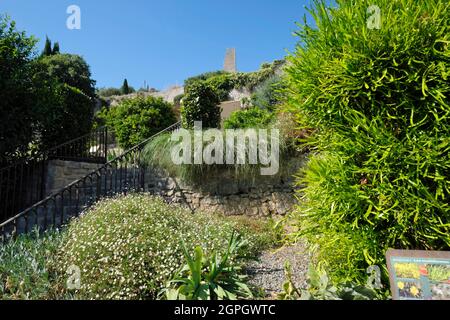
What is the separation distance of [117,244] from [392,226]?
9.69ft

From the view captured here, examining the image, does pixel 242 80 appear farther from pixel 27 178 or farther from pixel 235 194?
pixel 27 178

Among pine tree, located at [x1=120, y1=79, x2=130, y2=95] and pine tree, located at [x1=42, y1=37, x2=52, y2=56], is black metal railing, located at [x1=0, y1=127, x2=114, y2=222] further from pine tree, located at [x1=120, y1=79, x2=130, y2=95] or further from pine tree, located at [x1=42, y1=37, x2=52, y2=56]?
pine tree, located at [x1=120, y1=79, x2=130, y2=95]

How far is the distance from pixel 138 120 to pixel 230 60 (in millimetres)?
25896

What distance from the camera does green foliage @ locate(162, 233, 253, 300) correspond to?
2853 mm

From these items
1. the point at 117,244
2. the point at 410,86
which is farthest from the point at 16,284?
the point at 410,86

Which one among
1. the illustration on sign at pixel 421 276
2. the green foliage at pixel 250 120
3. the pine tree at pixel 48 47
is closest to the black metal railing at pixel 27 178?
the green foliage at pixel 250 120

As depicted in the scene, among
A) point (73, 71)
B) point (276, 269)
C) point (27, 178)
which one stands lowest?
point (276, 269)

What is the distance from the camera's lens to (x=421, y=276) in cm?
204

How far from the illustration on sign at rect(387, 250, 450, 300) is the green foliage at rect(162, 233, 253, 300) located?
4.57 feet

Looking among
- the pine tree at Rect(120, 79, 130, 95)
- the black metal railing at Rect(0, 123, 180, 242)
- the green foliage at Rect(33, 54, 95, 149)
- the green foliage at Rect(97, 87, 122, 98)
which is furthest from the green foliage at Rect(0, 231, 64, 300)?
the green foliage at Rect(97, 87, 122, 98)

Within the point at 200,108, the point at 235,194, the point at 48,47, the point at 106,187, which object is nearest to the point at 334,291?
the point at 235,194

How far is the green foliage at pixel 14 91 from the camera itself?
259 inches

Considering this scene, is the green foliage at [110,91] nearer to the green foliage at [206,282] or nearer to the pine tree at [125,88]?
the pine tree at [125,88]
